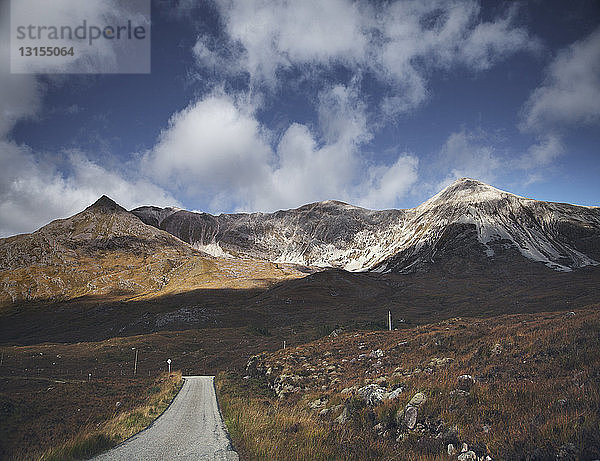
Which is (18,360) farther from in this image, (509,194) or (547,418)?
(509,194)

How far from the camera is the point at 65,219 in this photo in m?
199

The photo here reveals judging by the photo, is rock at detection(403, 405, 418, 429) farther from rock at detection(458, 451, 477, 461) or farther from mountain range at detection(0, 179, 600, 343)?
mountain range at detection(0, 179, 600, 343)

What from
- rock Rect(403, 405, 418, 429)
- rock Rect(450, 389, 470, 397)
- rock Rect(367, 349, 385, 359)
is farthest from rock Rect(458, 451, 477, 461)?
rock Rect(367, 349, 385, 359)

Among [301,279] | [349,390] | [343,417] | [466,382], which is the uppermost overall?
[466,382]

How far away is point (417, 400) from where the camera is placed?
37.4ft

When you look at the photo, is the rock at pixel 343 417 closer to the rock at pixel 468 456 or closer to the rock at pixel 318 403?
the rock at pixel 318 403

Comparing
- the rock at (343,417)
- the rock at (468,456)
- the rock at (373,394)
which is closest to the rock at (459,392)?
the rock at (373,394)

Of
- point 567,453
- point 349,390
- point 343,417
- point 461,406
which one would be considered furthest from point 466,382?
point 349,390

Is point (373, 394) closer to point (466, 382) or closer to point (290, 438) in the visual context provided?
point (466, 382)

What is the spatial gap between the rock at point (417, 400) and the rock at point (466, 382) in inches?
56.3

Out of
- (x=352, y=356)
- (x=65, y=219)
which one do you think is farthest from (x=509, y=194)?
(x=65, y=219)

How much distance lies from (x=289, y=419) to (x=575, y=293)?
7733 centimetres

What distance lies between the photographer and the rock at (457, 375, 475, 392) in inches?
455

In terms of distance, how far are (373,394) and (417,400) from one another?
104 inches
